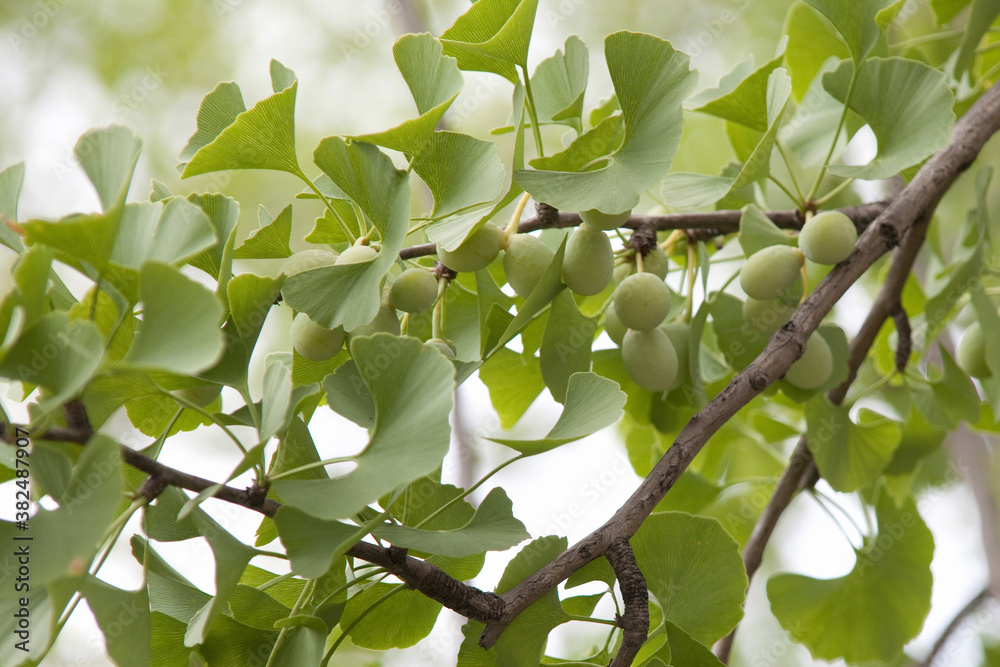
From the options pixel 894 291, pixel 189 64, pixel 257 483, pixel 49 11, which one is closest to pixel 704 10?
pixel 189 64

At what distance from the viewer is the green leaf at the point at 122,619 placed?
30 cm

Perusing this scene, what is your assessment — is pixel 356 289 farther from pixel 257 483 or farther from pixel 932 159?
pixel 932 159

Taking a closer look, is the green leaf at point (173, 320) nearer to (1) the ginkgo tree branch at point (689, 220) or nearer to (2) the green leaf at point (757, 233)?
(1) the ginkgo tree branch at point (689, 220)

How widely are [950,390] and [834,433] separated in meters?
0.10

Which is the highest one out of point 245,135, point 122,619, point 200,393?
point 245,135

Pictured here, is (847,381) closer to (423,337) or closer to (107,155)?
Result: (423,337)

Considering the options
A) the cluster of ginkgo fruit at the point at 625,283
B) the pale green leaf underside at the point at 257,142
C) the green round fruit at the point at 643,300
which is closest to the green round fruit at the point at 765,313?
the cluster of ginkgo fruit at the point at 625,283

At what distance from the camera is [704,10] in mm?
1808

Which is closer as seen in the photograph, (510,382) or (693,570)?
(693,570)

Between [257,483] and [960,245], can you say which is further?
[960,245]

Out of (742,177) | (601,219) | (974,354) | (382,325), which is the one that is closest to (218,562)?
(382,325)

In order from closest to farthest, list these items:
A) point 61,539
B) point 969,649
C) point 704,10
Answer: point 61,539 → point 969,649 → point 704,10

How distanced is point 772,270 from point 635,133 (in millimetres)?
152

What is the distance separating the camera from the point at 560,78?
514 millimetres
